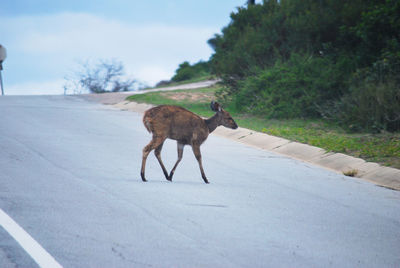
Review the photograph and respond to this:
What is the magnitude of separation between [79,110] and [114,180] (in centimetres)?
1183

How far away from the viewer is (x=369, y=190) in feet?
36.4

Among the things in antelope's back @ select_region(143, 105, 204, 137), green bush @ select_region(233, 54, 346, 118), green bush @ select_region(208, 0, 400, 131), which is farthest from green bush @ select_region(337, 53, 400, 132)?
antelope's back @ select_region(143, 105, 204, 137)

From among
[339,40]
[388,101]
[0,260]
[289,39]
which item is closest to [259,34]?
[289,39]

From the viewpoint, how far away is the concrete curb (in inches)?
484

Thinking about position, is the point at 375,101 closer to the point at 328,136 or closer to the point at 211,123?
the point at 328,136

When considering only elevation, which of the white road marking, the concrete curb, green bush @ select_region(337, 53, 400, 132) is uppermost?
green bush @ select_region(337, 53, 400, 132)

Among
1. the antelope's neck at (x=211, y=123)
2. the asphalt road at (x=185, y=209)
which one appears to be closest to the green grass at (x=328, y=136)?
the asphalt road at (x=185, y=209)

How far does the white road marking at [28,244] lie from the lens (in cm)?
571

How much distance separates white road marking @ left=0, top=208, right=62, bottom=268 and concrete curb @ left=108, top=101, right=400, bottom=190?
301 inches

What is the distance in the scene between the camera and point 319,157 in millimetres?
14336

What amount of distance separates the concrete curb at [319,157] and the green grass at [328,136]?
358 mm

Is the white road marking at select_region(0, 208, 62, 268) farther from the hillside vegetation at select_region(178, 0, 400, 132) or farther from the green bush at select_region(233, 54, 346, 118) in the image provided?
the green bush at select_region(233, 54, 346, 118)

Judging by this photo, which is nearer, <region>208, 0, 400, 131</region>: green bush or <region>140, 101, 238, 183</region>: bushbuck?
<region>140, 101, 238, 183</region>: bushbuck

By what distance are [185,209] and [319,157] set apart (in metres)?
6.80
